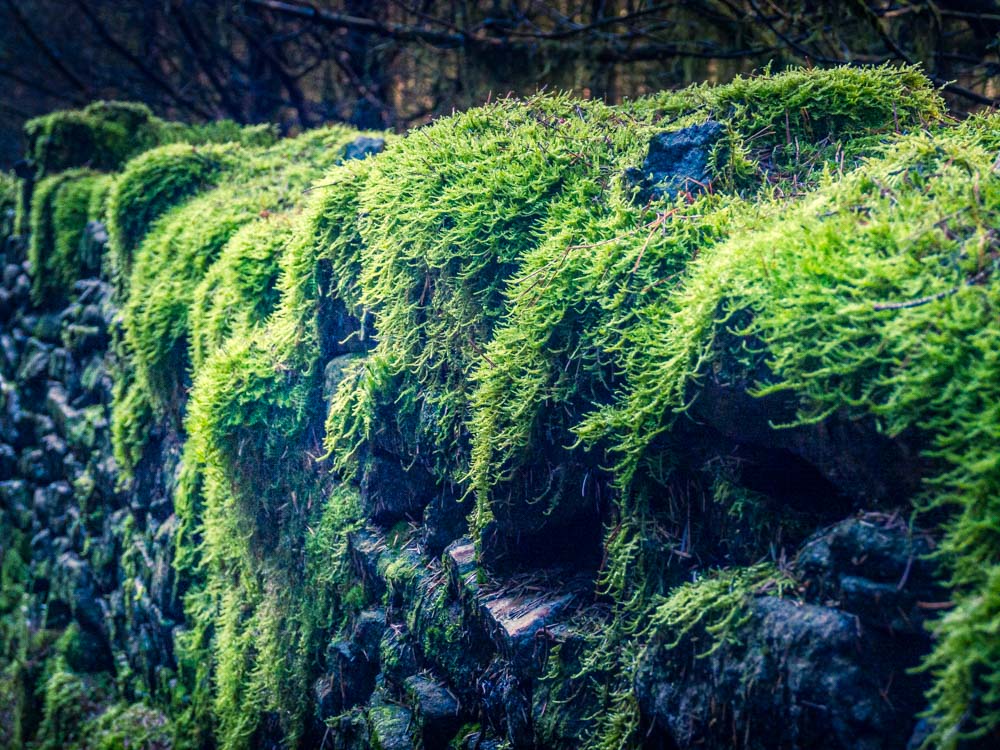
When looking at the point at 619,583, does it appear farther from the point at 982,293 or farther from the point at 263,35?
the point at 263,35

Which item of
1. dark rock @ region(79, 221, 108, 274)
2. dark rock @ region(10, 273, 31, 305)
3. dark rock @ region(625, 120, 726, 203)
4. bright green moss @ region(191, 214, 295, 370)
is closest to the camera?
dark rock @ region(625, 120, 726, 203)

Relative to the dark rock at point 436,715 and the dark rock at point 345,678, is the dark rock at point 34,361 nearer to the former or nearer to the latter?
the dark rock at point 345,678

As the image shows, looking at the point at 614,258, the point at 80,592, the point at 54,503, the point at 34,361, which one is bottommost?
the point at 80,592

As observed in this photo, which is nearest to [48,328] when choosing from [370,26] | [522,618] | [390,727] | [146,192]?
[146,192]

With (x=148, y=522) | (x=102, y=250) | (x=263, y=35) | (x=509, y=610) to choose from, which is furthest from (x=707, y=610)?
(x=263, y=35)

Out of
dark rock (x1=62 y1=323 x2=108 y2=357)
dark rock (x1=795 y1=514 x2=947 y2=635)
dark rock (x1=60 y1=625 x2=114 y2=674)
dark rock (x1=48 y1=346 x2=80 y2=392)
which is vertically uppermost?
dark rock (x1=62 y1=323 x2=108 y2=357)

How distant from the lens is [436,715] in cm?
226

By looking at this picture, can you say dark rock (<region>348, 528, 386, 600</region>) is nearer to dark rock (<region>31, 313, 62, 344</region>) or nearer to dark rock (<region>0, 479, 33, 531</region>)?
dark rock (<region>31, 313, 62, 344</region>)

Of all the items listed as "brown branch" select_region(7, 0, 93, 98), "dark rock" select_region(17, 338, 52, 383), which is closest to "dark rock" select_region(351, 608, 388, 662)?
"dark rock" select_region(17, 338, 52, 383)

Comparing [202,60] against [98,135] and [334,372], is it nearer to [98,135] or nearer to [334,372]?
[98,135]

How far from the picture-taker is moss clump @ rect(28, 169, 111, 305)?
17.8 ft

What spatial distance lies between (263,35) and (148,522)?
565cm

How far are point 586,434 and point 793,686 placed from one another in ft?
2.37

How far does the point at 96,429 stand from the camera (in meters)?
4.91
